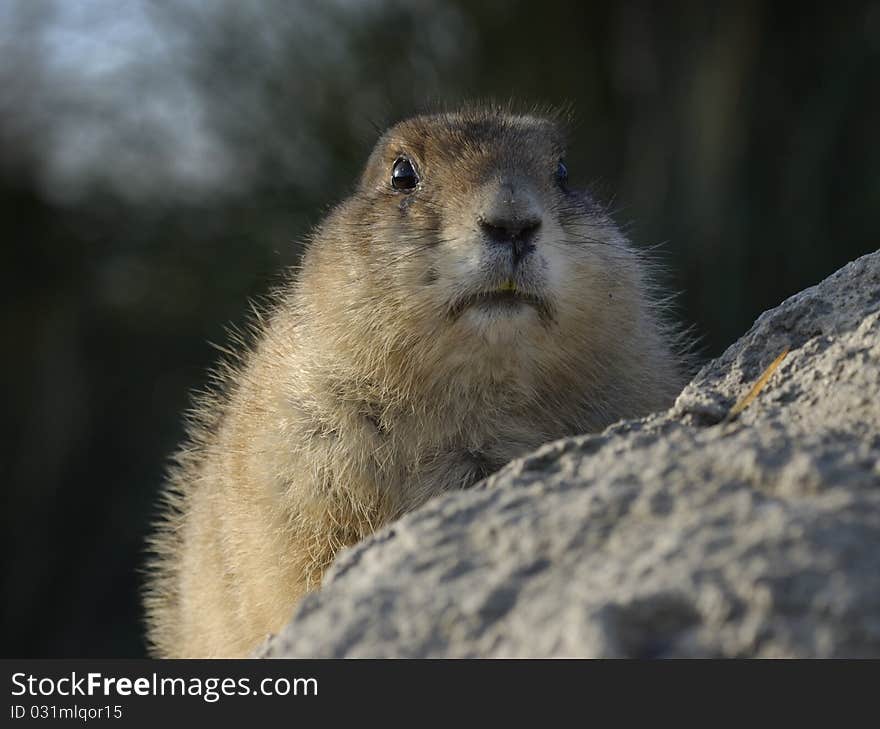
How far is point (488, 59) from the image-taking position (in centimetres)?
1260

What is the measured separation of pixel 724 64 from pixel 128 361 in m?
6.62

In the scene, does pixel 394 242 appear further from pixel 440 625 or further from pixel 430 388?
pixel 440 625

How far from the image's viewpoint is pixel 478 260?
408 cm

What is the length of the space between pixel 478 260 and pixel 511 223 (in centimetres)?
16

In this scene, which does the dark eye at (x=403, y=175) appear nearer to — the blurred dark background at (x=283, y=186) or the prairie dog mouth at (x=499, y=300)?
the prairie dog mouth at (x=499, y=300)

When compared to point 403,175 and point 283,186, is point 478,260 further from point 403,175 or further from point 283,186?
point 283,186

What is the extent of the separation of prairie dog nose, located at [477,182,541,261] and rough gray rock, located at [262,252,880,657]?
1.12 metres

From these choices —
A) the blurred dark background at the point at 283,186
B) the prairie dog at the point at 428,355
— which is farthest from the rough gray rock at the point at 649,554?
the blurred dark background at the point at 283,186

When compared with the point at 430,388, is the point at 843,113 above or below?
above

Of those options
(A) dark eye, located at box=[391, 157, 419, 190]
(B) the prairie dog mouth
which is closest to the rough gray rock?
(B) the prairie dog mouth

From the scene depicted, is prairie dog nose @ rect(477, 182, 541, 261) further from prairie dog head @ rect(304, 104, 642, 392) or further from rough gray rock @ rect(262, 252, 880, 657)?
rough gray rock @ rect(262, 252, 880, 657)

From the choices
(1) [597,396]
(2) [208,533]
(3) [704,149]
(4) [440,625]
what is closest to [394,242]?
(1) [597,396]

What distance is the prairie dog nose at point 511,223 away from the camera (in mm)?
4094

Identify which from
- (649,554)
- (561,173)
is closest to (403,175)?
(561,173)
